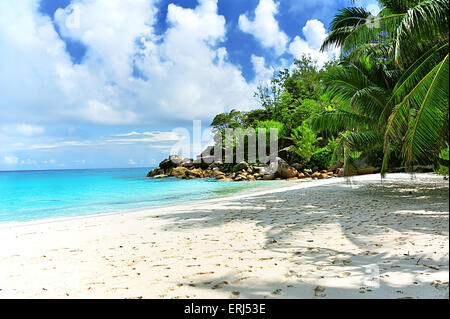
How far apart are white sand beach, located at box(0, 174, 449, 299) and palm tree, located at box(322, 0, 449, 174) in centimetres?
77

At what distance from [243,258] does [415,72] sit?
436 centimetres

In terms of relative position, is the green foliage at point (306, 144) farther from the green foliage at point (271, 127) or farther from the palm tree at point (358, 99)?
the palm tree at point (358, 99)

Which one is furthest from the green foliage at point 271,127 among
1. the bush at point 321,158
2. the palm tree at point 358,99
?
the palm tree at point 358,99

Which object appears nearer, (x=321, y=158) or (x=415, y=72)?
(x=415, y=72)

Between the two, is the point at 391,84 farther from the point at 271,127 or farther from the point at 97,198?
the point at 271,127

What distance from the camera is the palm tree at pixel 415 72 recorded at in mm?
3529

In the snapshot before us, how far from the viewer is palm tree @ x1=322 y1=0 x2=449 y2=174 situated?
11.6ft

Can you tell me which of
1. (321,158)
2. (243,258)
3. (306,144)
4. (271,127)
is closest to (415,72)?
(243,258)

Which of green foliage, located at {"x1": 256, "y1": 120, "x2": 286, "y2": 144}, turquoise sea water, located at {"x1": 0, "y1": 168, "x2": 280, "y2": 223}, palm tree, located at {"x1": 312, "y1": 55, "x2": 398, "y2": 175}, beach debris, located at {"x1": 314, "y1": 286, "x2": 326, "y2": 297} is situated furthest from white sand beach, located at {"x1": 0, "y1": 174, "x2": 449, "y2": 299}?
green foliage, located at {"x1": 256, "y1": 120, "x2": 286, "y2": 144}

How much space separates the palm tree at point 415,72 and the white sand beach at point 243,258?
77cm

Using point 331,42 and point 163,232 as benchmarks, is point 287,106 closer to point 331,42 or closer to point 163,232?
point 331,42

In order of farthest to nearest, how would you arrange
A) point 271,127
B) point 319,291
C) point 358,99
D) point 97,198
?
point 271,127 → point 97,198 → point 358,99 → point 319,291

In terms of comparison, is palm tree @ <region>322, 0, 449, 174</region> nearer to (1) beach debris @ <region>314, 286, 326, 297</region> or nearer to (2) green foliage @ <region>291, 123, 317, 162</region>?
(1) beach debris @ <region>314, 286, 326, 297</region>

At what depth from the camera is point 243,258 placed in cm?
378
